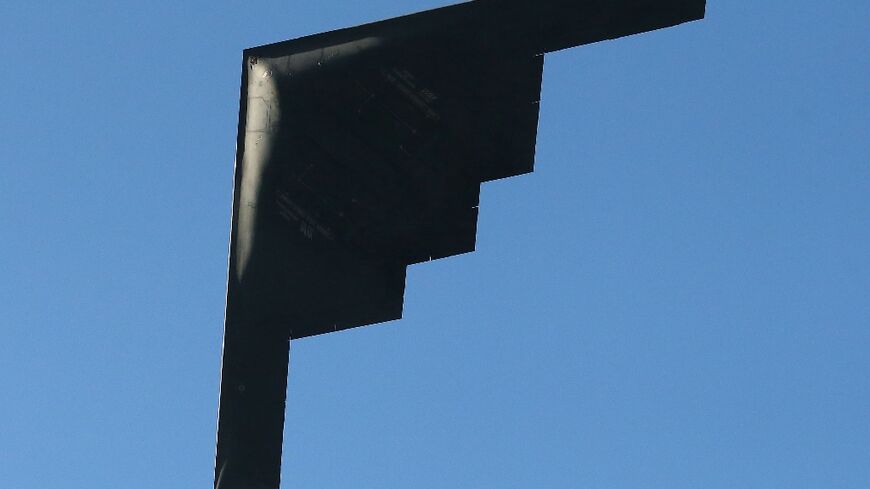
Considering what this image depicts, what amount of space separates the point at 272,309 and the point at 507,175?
17.2ft

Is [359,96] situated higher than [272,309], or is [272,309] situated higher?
[359,96]

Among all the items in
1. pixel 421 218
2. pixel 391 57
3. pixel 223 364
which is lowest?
pixel 223 364

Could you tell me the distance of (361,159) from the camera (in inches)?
952

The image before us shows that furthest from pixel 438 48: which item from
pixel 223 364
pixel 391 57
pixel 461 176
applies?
pixel 223 364

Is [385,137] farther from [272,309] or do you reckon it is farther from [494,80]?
[272,309]

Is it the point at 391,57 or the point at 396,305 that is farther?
the point at 396,305

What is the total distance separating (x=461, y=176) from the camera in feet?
79.5

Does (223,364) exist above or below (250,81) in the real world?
below

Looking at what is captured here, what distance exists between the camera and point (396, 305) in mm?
25281

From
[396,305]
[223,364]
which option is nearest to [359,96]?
[396,305]

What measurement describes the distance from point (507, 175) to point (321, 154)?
3376 mm

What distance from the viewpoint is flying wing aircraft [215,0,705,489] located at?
23188 millimetres

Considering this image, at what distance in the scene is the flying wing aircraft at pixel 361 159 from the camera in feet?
76.1

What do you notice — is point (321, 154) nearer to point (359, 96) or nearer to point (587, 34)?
point (359, 96)
